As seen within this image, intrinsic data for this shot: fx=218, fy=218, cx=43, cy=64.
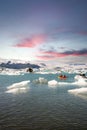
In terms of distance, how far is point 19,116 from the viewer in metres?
25.9

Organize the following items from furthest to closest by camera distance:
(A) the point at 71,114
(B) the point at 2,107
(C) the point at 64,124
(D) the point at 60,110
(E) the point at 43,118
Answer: (B) the point at 2,107
(D) the point at 60,110
(A) the point at 71,114
(E) the point at 43,118
(C) the point at 64,124

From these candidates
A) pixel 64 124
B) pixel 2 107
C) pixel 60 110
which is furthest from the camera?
pixel 2 107

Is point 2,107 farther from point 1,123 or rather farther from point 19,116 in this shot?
point 1,123

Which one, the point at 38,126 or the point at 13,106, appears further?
the point at 13,106

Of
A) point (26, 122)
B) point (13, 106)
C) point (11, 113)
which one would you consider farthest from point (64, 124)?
point (13, 106)

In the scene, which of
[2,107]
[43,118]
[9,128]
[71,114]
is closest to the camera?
[9,128]

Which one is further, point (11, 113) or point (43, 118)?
point (11, 113)

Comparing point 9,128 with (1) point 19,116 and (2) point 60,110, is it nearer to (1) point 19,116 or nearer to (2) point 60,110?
(1) point 19,116

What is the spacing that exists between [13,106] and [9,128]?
35.3 feet

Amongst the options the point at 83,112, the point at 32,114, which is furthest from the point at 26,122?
the point at 83,112

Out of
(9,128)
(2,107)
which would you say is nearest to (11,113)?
(2,107)

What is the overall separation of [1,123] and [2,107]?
27.1 feet

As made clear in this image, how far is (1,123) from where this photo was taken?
22875 millimetres

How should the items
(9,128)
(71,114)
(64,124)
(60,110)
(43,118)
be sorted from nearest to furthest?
(9,128), (64,124), (43,118), (71,114), (60,110)
